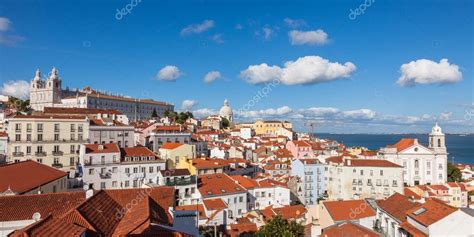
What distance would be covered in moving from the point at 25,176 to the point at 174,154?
25305mm

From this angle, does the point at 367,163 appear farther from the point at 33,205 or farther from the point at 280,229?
the point at 33,205

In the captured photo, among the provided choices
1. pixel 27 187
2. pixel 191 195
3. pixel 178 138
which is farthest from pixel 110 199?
pixel 178 138

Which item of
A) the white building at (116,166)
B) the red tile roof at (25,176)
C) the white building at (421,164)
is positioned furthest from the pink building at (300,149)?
the red tile roof at (25,176)

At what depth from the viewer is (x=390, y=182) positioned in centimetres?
5197

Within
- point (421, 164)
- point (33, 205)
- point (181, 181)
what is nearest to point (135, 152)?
point (181, 181)

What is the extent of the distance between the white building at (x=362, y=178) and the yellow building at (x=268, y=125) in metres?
91.0

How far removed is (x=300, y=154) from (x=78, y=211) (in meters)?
68.7

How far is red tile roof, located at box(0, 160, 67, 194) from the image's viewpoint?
852 inches

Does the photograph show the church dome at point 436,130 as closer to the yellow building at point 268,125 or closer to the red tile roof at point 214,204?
the red tile roof at point 214,204

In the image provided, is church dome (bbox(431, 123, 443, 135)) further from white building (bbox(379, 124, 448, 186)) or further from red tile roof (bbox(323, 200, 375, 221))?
red tile roof (bbox(323, 200, 375, 221))

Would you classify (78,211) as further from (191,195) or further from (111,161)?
(111,161)

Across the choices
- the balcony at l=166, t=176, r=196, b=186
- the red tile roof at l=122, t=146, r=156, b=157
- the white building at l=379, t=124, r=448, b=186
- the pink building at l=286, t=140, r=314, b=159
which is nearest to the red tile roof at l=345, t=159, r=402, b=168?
the white building at l=379, t=124, r=448, b=186

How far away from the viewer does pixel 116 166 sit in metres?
40.9

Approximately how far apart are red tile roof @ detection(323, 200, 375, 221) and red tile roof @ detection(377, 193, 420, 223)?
233 centimetres
